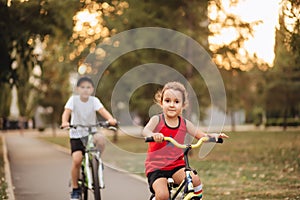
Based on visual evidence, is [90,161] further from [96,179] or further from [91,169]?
[96,179]

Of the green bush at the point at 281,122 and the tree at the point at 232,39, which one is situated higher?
the tree at the point at 232,39

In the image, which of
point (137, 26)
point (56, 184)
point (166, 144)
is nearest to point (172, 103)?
point (166, 144)

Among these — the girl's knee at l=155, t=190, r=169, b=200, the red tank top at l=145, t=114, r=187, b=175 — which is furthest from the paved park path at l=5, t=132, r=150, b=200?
the girl's knee at l=155, t=190, r=169, b=200

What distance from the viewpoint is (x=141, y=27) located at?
855 inches

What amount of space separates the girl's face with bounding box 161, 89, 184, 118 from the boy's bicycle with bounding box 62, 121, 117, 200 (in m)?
2.30

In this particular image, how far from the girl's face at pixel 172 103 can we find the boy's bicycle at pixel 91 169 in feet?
7.55

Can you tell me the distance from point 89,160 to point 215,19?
11.8 metres

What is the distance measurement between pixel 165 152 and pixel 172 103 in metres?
0.51

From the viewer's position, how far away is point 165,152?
237 inches

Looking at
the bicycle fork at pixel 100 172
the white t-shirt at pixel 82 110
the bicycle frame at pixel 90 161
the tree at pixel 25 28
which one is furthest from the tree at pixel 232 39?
the bicycle fork at pixel 100 172

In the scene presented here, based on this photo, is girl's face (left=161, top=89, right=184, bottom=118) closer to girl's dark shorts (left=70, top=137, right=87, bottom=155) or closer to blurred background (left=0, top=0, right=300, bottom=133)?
girl's dark shorts (left=70, top=137, right=87, bottom=155)

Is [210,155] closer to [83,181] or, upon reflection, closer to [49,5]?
[49,5]

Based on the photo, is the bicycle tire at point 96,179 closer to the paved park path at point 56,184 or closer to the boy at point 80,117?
the boy at point 80,117

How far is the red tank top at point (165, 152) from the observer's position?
596 cm
